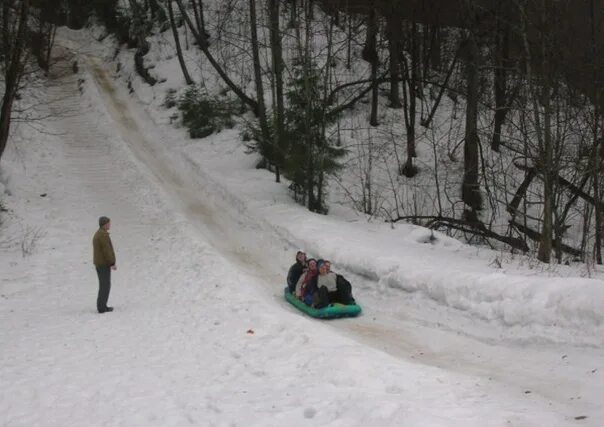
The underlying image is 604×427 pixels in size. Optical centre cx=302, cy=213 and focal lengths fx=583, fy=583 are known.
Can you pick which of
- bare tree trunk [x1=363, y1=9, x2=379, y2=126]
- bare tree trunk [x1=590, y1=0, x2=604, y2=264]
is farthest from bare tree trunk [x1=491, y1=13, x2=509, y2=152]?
bare tree trunk [x1=590, y1=0, x2=604, y2=264]

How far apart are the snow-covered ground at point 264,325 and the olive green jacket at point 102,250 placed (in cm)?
102

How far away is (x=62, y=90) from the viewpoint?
34.0 metres

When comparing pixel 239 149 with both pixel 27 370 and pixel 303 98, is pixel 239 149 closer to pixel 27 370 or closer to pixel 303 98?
Answer: pixel 303 98

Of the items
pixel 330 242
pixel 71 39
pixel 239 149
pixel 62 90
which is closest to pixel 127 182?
pixel 239 149

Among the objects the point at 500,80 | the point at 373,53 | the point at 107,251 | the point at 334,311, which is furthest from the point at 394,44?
the point at 107,251

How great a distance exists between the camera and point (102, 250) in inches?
423

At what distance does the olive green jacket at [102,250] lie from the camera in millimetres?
10711

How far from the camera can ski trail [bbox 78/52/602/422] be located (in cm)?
696

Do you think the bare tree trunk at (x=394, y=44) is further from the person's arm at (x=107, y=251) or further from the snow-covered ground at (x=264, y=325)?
the person's arm at (x=107, y=251)

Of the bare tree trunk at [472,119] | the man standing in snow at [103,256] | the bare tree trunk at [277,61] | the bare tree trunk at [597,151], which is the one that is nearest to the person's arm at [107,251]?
the man standing in snow at [103,256]

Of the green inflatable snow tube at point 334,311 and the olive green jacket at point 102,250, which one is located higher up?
the olive green jacket at point 102,250

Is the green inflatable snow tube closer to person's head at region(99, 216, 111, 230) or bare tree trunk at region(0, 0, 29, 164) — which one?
person's head at region(99, 216, 111, 230)

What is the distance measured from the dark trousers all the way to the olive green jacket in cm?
12

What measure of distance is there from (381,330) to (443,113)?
73.4 feet
